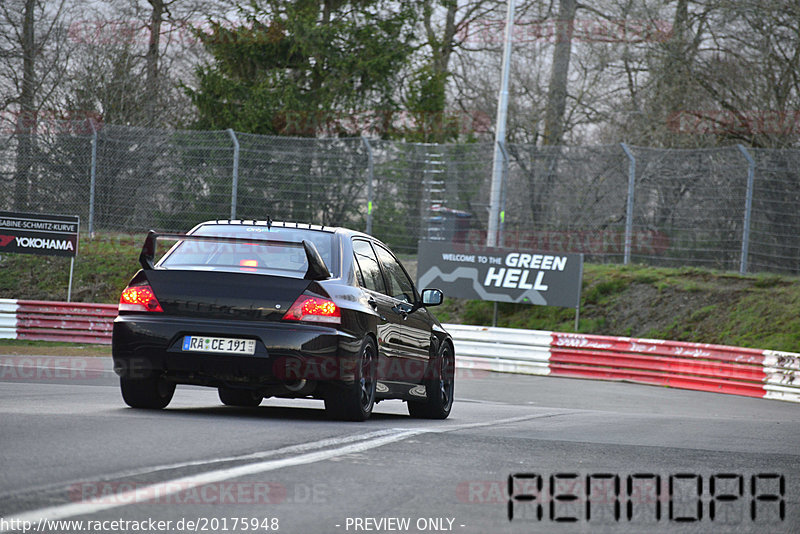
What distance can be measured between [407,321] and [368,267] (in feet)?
2.69

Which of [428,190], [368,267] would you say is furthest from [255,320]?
[428,190]

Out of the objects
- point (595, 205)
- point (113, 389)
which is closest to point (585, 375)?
point (595, 205)

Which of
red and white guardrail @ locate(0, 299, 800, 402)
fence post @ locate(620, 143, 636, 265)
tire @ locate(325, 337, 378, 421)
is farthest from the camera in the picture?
fence post @ locate(620, 143, 636, 265)

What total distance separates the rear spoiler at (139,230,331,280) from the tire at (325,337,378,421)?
0.69 meters

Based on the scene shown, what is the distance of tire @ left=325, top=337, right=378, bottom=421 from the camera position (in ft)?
28.5

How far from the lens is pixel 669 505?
5602 mm

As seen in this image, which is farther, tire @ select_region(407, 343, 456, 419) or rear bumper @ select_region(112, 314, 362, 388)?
tire @ select_region(407, 343, 456, 419)

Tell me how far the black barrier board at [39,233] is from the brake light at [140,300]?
56.2 feet

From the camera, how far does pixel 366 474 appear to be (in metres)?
5.93

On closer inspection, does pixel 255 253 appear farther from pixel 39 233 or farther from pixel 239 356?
pixel 39 233

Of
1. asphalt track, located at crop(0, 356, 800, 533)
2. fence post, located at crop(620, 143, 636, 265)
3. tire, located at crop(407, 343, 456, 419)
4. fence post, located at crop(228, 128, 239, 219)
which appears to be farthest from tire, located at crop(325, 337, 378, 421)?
fence post, located at crop(228, 128, 239, 219)

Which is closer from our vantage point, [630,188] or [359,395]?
[359,395]

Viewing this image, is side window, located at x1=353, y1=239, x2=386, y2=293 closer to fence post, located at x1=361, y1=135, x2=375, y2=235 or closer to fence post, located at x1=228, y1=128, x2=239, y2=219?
fence post, located at x1=361, y1=135, x2=375, y2=235

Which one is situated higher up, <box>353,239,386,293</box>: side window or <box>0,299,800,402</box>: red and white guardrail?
<box>353,239,386,293</box>: side window
